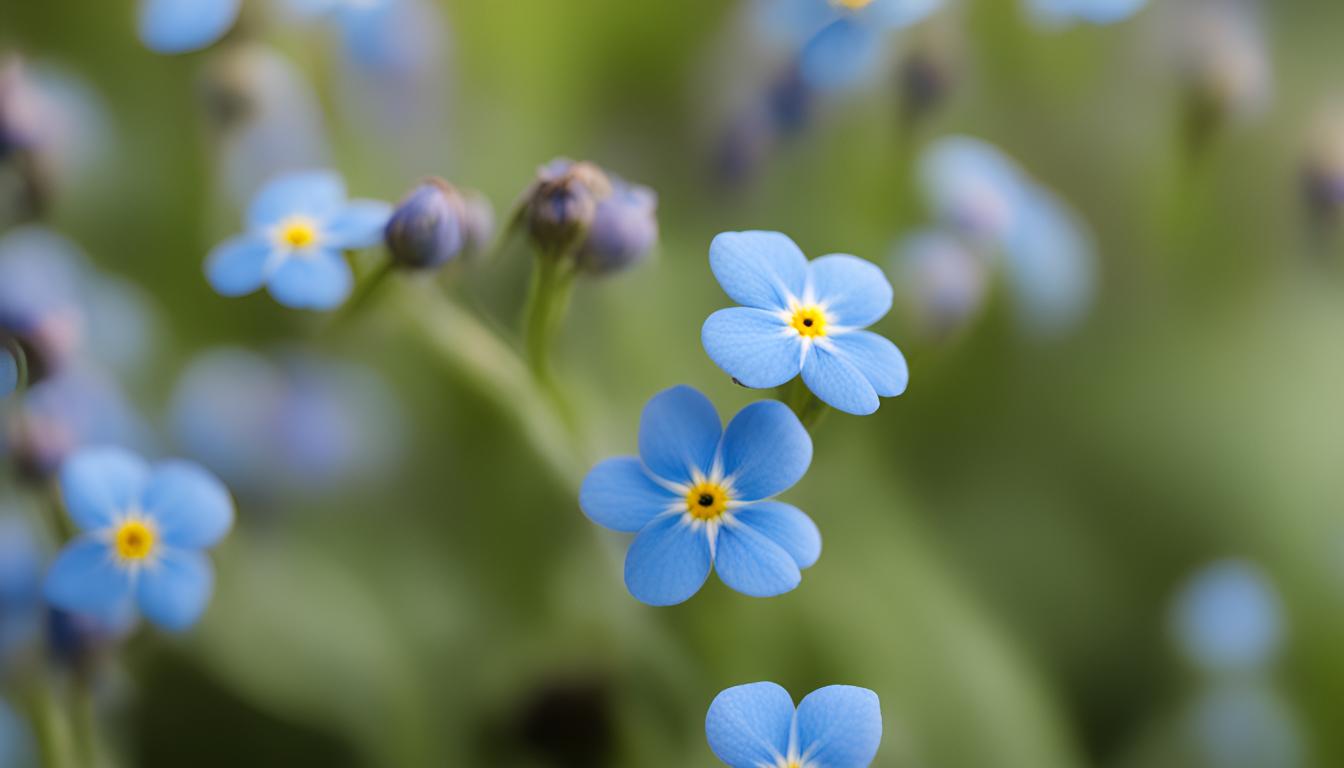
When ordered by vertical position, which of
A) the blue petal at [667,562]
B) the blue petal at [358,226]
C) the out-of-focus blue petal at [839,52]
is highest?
the out-of-focus blue petal at [839,52]

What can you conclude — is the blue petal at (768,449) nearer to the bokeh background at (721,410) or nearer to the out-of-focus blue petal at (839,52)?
the bokeh background at (721,410)

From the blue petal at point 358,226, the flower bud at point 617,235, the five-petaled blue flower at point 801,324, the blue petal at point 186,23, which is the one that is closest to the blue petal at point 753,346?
the five-petaled blue flower at point 801,324

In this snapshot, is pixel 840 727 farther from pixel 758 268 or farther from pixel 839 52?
pixel 839 52

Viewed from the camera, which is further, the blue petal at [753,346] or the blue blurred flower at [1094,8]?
the blue blurred flower at [1094,8]

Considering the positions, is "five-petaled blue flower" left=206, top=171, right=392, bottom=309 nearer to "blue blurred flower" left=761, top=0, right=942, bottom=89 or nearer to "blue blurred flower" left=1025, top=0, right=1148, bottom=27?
"blue blurred flower" left=761, top=0, right=942, bottom=89

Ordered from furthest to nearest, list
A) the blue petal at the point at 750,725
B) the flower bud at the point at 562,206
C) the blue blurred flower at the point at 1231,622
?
the blue blurred flower at the point at 1231,622, the flower bud at the point at 562,206, the blue petal at the point at 750,725

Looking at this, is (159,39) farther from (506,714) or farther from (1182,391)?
(1182,391)

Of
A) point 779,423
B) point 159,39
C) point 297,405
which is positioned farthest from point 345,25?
point 779,423
